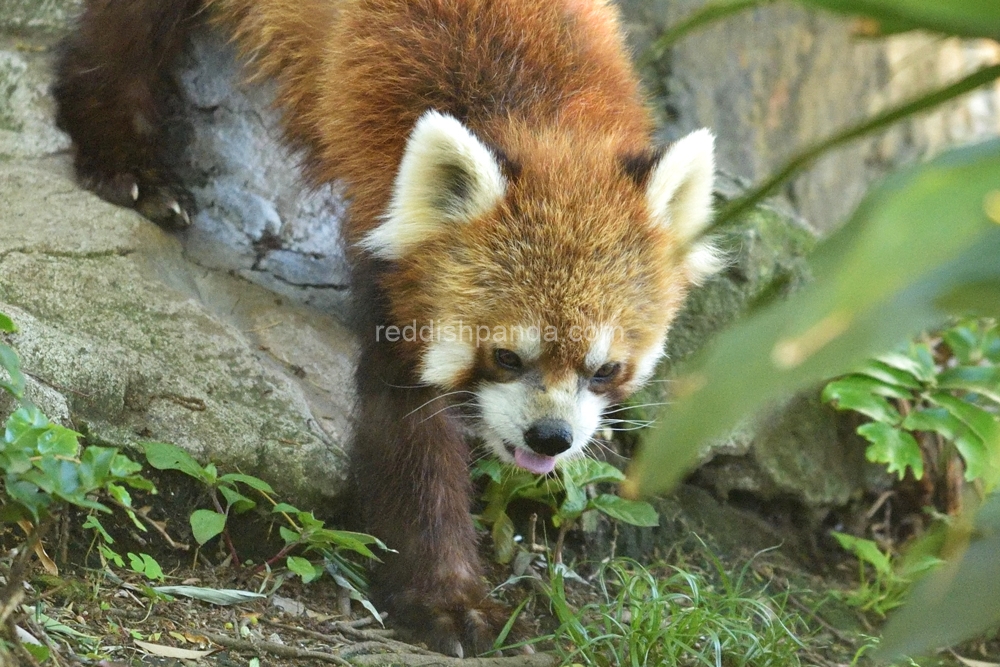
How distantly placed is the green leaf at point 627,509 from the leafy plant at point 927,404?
1003 millimetres

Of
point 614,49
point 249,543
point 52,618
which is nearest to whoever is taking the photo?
point 52,618

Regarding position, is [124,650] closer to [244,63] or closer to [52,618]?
[52,618]

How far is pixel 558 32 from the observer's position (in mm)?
3484

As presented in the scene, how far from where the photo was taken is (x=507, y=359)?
3092mm

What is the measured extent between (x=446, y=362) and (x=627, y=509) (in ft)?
2.88

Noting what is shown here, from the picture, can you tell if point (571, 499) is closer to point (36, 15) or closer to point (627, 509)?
point (627, 509)

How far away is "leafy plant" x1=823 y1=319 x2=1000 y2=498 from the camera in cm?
391

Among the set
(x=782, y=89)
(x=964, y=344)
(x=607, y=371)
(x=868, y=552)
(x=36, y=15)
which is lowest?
(x=868, y=552)

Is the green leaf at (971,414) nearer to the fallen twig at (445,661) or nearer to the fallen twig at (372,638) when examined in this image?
the fallen twig at (445,661)

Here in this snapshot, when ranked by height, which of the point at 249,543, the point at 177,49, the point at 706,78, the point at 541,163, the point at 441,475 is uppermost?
the point at 706,78

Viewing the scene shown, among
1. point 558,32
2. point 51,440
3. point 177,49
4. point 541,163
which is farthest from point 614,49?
point 51,440

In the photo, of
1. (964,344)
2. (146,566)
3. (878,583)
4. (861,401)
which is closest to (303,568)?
(146,566)

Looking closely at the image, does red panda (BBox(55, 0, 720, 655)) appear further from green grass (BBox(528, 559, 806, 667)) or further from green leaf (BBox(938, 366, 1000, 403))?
green leaf (BBox(938, 366, 1000, 403))

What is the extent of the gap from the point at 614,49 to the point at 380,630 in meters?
2.17
